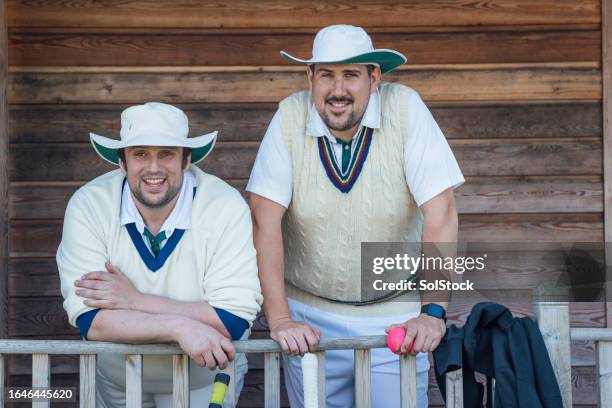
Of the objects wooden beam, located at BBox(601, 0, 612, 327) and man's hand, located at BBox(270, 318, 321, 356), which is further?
wooden beam, located at BBox(601, 0, 612, 327)

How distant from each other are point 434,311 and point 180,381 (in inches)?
31.8

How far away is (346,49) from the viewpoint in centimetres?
318

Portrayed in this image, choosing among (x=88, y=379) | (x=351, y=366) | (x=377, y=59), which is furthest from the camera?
(x=351, y=366)

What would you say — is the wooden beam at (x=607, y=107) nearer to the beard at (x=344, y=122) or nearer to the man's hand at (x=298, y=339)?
the beard at (x=344, y=122)

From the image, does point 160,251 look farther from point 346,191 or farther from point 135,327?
point 346,191

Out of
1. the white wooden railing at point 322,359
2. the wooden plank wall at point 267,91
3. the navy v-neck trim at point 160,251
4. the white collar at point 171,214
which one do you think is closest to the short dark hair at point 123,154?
the white collar at point 171,214

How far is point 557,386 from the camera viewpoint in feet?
8.79

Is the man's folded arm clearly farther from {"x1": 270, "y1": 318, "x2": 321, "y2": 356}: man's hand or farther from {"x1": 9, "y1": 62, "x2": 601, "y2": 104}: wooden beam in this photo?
{"x1": 9, "y1": 62, "x2": 601, "y2": 104}: wooden beam

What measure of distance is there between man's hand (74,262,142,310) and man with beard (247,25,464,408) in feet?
1.55

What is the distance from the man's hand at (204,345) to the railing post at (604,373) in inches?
42.4

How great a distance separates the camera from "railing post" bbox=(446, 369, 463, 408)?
111 inches

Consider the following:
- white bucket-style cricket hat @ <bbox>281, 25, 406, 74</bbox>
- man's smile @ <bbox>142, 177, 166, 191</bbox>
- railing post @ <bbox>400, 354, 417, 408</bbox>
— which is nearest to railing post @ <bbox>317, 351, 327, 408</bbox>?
railing post @ <bbox>400, 354, 417, 408</bbox>

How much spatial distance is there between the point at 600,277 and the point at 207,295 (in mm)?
2350
